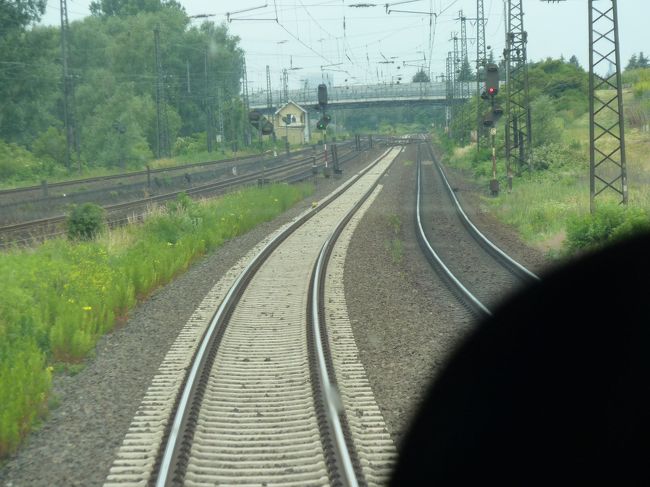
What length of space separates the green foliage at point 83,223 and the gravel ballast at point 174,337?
11.7 feet

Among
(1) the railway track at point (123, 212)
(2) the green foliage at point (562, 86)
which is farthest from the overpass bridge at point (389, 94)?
(1) the railway track at point (123, 212)

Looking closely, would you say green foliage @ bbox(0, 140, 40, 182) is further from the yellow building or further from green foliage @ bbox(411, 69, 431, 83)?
green foliage @ bbox(411, 69, 431, 83)

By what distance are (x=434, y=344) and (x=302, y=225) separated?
13433 mm

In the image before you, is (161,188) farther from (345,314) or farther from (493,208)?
(345,314)

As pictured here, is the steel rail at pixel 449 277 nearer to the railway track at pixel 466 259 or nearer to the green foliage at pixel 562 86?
the railway track at pixel 466 259

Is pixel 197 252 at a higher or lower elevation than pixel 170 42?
lower

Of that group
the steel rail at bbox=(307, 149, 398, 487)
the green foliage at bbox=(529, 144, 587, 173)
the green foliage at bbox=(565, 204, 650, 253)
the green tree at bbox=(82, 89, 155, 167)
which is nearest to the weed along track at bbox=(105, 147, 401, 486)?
the steel rail at bbox=(307, 149, 398, 487)

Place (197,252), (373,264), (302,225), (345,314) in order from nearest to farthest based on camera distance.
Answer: (345,314)
(373,264)
(197,252)
(302,225)

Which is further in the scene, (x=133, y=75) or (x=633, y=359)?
(x=133, y=75)

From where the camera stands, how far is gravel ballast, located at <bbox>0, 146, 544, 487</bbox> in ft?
19.7

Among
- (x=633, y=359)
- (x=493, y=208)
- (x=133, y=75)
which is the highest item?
(x=133, y=75)

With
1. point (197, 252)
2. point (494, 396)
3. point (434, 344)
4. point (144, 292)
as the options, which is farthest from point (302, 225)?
point (494, 396)

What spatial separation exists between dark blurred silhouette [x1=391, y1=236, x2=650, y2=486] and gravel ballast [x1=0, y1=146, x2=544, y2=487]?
1.24 metres

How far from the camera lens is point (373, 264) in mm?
15141
